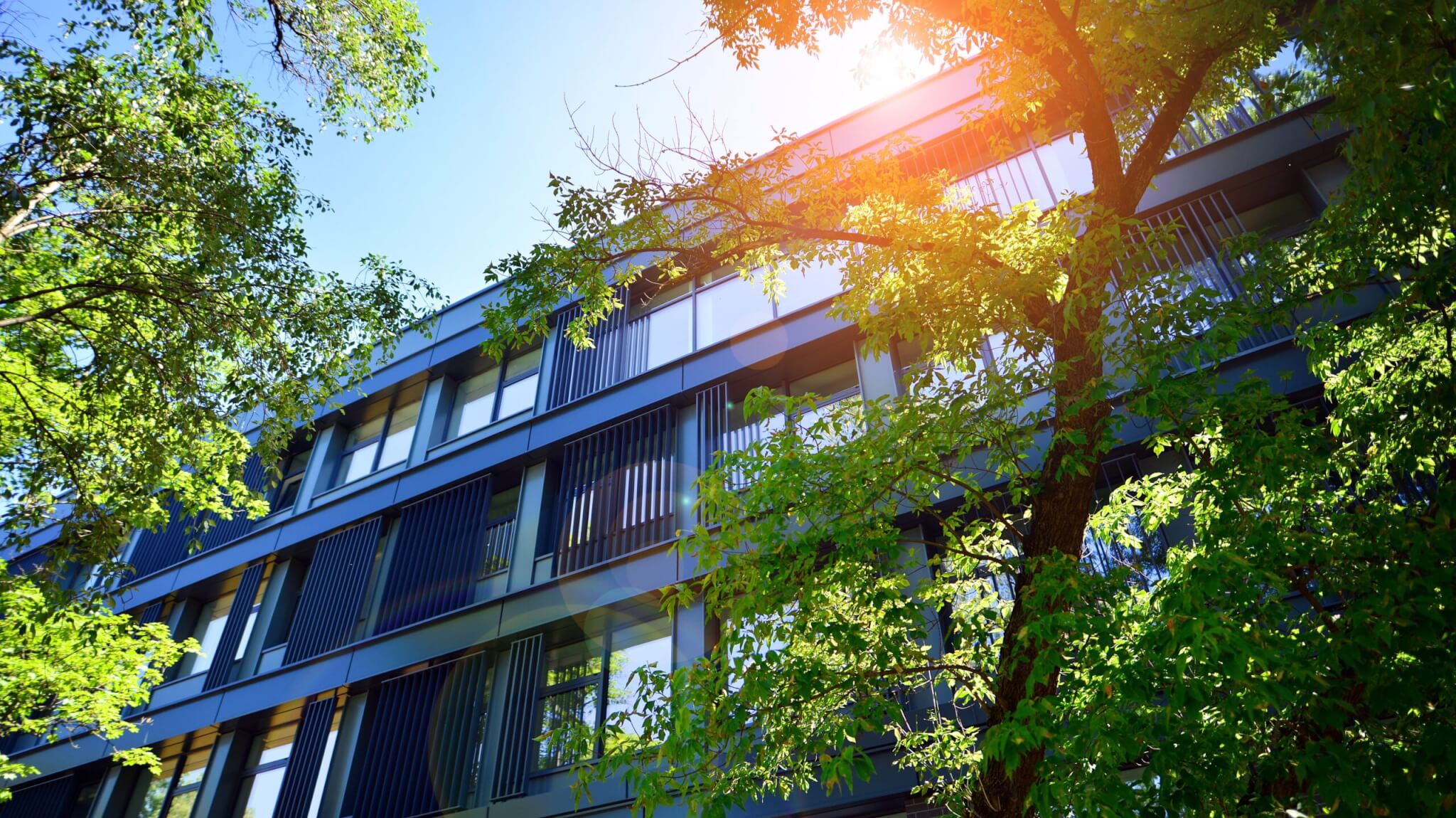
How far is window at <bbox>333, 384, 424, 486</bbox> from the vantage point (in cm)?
1744

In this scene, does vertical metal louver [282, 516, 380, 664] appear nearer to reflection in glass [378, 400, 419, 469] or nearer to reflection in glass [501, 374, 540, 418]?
reflection in glass [378, 400, 419, 469]

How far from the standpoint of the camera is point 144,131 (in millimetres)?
10359

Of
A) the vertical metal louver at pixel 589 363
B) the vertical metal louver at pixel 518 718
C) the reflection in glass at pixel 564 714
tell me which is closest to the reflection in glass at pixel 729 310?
the vertical metal louver at pixel 589 363

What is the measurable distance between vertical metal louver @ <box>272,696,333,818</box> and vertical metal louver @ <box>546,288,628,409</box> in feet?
20.3

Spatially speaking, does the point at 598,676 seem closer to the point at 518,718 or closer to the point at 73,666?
the point at 518,718

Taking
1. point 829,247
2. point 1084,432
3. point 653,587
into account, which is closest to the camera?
point 1084,432

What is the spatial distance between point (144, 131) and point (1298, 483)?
12242mm

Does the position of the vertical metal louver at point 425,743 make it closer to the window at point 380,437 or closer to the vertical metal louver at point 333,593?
the vertical metal louver at point 333,593

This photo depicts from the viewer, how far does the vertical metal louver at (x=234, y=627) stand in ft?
52.6

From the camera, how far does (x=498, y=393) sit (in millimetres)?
16781

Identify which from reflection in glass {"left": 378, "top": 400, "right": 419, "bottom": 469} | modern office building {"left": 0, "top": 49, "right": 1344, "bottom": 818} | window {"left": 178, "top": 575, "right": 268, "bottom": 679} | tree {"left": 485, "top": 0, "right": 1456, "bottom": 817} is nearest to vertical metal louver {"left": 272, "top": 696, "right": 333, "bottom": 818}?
modern office building {"left": 0, "top": 49, "right": 1344, "bottom": 818}

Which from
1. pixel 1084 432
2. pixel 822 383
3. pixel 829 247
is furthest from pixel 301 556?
pixel 1084 432

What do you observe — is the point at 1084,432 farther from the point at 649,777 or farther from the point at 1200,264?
the point at 1200,264

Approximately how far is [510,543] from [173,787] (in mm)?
7972
